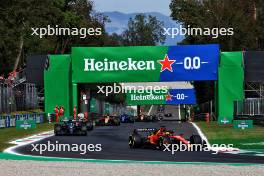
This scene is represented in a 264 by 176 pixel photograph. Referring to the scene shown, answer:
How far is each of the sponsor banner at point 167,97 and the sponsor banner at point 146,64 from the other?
12.2 m

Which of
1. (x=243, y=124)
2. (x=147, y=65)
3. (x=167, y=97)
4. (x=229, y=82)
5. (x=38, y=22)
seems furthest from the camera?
(x=38, y=22)

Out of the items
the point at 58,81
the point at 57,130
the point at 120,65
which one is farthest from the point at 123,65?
the point at 57,130

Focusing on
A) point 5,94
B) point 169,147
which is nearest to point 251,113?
point 5,94

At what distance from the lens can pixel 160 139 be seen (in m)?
20.3

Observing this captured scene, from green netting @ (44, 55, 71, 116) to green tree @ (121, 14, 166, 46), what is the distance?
8336cm

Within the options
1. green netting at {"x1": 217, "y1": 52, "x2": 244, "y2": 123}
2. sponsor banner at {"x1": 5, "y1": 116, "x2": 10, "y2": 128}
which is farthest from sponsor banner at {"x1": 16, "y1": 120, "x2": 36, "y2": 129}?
green netting at {"x1": 217, "y1": 52, "x2": 244, "y2": 123}

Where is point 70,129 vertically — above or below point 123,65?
below

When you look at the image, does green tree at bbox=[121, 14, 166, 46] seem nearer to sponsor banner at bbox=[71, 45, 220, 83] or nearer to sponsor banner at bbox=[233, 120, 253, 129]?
sponsor banner at bbox=[71, 45, 220, 83]

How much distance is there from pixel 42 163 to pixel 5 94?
2711 cm

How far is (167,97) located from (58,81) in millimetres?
13305

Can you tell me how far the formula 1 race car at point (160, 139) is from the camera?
20.1 m

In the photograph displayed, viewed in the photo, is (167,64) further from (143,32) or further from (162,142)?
(143,32)

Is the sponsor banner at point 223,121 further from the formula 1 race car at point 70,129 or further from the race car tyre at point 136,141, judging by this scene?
the race car tyre at point 136,141

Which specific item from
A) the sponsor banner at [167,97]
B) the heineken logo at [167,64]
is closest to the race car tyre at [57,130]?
the heineken logo at [167,64]
